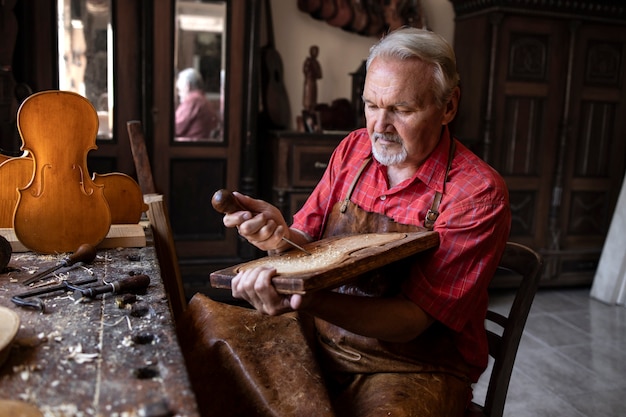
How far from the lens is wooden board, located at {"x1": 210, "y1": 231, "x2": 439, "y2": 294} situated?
1.19 metres

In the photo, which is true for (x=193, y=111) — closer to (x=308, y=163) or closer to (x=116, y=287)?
(x=308, y=163)

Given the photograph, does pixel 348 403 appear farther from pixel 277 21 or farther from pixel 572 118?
pixel 572 118

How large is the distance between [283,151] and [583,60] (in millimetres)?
2448

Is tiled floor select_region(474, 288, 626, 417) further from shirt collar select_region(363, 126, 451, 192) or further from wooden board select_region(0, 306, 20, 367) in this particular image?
wooden board select_region(0, 306, 20, 367)

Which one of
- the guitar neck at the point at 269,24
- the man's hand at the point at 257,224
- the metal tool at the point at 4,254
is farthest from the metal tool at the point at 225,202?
the guitar neck at the point at 269,24

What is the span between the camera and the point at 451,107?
1.79 metres

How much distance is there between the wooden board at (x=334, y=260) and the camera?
1191 mm

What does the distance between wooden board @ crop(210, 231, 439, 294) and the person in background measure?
8.64 ft

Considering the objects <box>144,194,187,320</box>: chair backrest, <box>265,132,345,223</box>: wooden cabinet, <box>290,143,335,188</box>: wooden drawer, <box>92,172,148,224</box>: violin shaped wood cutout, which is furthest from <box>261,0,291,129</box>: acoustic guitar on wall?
<box>92,172,148,224</box>: violin shaped wood cutout

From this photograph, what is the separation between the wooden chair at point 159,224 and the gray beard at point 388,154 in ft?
2.71

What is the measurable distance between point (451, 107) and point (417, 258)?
19.4 inches

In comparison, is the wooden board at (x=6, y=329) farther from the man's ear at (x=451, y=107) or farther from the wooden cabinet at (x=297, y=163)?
the wooden cabinet at (x=297, y=163)

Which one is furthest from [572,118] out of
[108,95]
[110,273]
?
[110,273]

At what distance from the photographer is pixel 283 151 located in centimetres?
413
